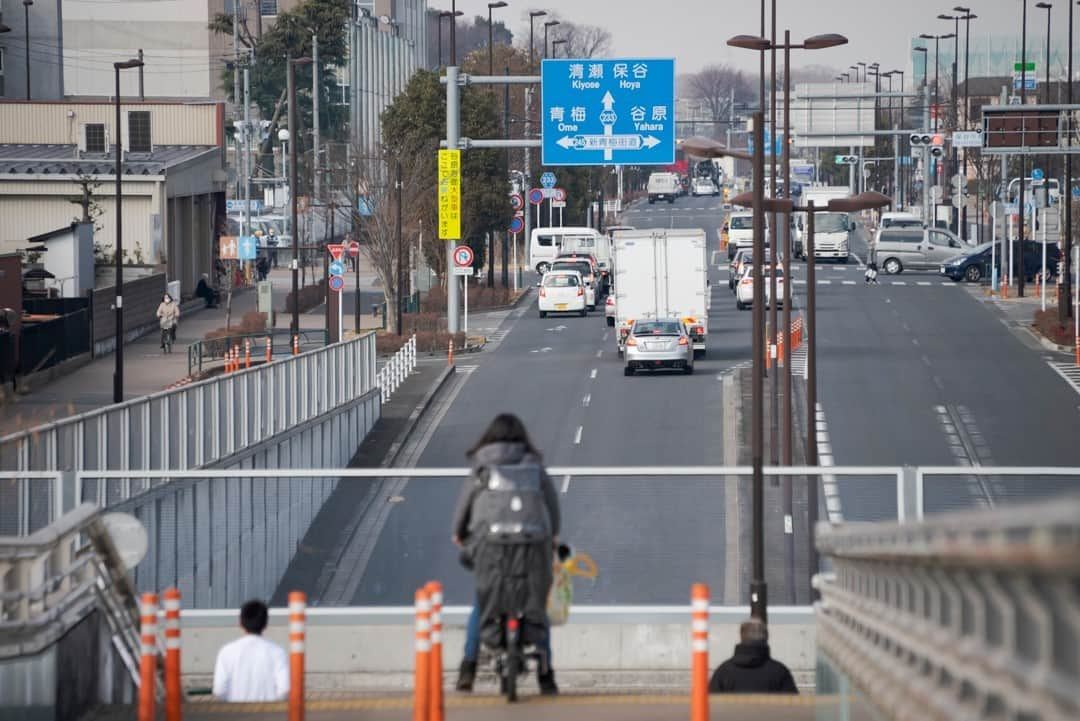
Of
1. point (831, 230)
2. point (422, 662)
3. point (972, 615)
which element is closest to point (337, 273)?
point (831, 230)

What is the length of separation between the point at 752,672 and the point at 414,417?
26746 millimetres

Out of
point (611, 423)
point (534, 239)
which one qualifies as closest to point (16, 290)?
point (611, 423)

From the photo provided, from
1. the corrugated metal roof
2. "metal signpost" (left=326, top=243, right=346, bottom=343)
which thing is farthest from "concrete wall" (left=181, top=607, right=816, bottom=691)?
the corrugated metal roof

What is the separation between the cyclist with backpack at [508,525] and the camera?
8555 mm

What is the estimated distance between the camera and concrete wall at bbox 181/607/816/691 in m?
12.4

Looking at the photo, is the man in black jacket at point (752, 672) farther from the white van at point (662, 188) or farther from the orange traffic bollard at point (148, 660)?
the white van at point (662, 188)

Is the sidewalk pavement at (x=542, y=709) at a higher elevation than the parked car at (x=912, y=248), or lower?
lower

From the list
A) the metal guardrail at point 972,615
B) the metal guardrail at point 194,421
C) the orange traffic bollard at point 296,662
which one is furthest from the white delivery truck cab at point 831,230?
the metal guardrail at point 972,615

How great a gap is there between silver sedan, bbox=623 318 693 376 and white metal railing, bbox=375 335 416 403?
19.0 feet

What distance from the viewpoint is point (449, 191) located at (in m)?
51.9

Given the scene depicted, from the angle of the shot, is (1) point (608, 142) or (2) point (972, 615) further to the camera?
(1) point (608, 142)

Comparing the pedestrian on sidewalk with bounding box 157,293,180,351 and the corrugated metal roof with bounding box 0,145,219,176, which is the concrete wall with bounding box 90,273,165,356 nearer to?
the pedestrian on sidewalk with bounding box 157,293,180,351

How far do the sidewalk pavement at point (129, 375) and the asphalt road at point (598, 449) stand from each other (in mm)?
7038

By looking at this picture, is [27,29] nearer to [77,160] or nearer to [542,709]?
[77,160]
